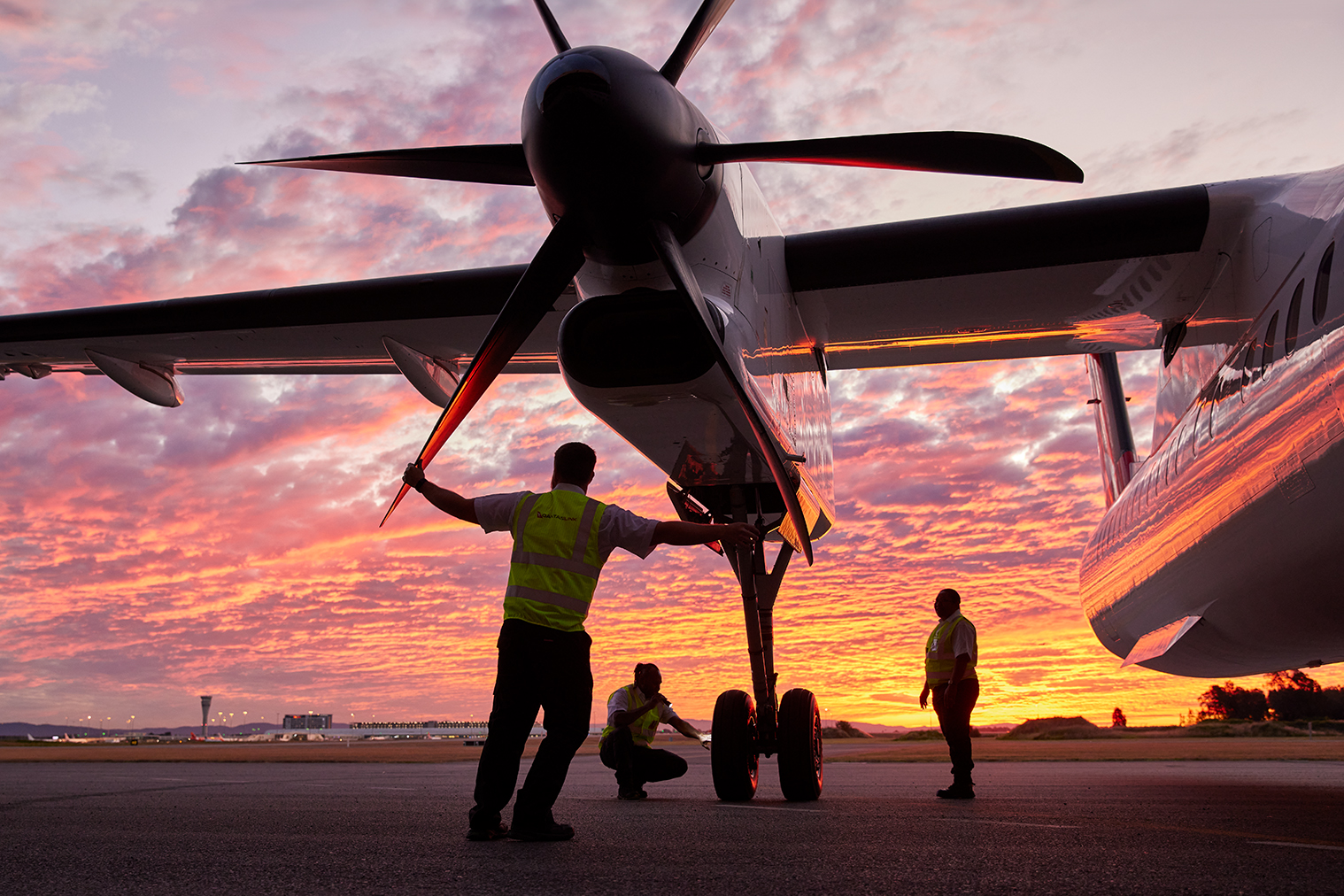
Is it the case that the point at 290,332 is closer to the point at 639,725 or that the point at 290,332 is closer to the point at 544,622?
the point at 639,725

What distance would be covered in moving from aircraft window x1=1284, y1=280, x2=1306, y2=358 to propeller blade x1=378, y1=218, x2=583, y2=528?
4485 mm

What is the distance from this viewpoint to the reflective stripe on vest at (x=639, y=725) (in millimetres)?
8086

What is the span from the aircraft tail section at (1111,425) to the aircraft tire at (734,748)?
799 centimetres

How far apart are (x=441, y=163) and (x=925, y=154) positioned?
2976mm

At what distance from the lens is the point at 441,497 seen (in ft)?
14.8

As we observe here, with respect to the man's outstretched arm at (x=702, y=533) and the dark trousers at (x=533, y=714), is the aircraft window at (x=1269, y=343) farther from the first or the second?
the dark trousers at (x=533, y=714)

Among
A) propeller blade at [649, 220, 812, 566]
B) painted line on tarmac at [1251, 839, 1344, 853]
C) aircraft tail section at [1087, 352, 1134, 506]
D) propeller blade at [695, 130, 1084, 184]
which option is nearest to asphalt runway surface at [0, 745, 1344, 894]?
painted line on tarmac at [1251, 839, 1344, 853]

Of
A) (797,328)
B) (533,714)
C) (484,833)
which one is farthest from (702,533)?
(797,328)

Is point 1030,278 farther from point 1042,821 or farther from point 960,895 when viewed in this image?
point 960,895

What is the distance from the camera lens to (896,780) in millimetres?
10828

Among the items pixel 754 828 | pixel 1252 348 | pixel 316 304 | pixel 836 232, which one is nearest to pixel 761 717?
pixel 754 828

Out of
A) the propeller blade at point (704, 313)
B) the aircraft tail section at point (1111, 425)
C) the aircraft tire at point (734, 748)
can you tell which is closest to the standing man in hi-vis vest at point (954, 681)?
the aircraft tire at point (734, 748)

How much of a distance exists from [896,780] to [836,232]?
6962 millimetres

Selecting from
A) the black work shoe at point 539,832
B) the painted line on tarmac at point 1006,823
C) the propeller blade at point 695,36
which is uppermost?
the propeller blade at point 695,36
